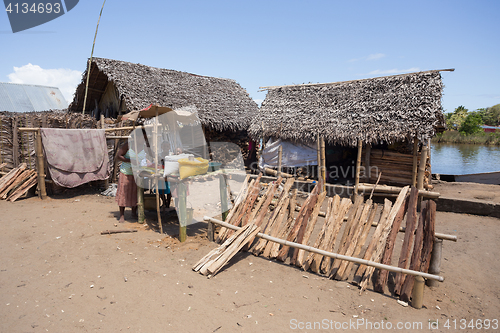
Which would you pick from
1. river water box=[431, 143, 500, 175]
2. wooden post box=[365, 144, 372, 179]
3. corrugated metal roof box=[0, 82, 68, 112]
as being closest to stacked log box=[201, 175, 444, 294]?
wooden post box=[365, 144, 372, 179]

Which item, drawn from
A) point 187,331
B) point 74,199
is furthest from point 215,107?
point 187,331

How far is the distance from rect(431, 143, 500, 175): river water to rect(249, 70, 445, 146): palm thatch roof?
1201cm

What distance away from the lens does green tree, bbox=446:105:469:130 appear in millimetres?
37119

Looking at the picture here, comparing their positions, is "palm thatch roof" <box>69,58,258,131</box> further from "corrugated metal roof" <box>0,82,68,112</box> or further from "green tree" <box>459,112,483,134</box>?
"green tree" <box>459,112,483,134</box>

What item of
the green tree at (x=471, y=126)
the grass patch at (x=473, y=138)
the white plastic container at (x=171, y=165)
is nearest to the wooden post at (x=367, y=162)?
the white plastic container at (x=171, y=165)

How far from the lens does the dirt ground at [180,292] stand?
273 centimetres

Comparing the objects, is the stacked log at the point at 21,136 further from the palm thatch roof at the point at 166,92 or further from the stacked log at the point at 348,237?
the stacked log at the point at 348,237

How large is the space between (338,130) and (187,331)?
7361 millimetres

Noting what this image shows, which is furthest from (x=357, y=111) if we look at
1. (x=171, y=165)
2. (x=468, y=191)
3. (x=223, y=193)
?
(x=171, y=165)

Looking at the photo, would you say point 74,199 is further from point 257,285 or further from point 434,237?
point 434,237

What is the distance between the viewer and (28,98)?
68.4 ft

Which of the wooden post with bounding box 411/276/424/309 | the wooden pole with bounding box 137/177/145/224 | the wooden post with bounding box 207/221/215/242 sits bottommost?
the wooden post with bounding box 411/276/424/309

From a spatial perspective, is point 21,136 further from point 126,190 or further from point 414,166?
point 414,166

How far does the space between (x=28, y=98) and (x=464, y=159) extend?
34.1 meters
